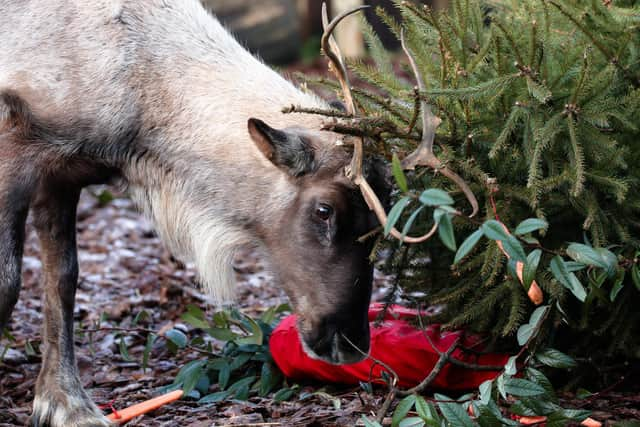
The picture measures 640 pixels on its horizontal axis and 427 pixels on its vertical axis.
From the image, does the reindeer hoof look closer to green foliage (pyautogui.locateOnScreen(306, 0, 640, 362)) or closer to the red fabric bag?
the red fabric bag

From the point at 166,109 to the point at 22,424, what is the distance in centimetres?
159

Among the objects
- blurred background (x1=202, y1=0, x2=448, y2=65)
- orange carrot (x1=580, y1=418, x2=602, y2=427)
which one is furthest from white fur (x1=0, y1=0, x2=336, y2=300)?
blurred background (x1=202, y1=0, x2=448, y2=65)

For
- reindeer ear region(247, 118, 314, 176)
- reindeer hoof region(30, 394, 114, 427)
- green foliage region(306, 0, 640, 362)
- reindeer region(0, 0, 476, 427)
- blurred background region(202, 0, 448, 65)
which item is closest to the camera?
green foliage region(306, 0, 640, 362)

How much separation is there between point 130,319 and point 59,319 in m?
1.14

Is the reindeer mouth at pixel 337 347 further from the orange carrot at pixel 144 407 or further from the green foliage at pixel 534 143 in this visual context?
the orange carrot at pixel 144 407

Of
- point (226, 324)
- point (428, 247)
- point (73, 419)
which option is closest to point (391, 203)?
point (428, 247)

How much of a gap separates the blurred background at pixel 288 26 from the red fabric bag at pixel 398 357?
8492 millimetres

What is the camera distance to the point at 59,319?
4.24 meters

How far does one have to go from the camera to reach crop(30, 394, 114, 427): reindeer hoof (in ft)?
13.0

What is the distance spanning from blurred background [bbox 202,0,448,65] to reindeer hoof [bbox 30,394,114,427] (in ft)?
28.1

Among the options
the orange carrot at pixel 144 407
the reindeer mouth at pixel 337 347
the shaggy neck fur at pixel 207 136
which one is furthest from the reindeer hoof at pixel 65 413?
the reindeer mouth at pixel 337 347

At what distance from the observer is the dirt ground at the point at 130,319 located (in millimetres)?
3811

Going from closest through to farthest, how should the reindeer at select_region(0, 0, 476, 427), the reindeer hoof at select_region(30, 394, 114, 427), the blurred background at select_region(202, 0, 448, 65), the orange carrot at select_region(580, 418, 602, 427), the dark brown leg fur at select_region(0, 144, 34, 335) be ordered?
the orange carrot at select_region(580, 418, 602, 427), the reindeer at select_region(0, 0, 476, 427), the dark brown leg fur at select_region(0, 144, 34, 335), the reindeer hoof at select_region(30, 394, 114, 427), the blurred background at select_region(202, 0, 448, 65)

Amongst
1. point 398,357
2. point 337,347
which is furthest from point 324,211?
point 398,357
